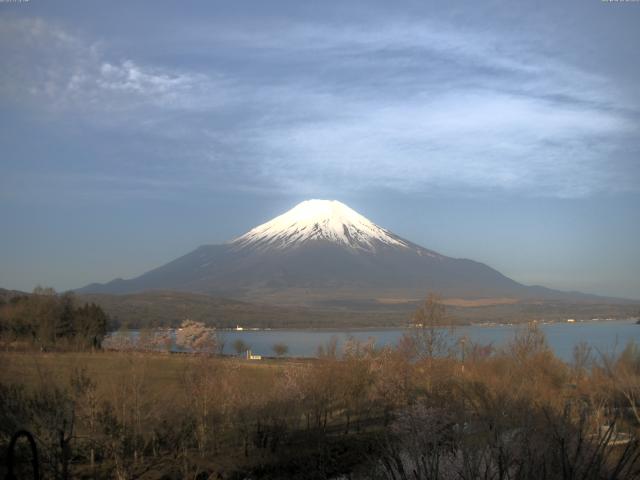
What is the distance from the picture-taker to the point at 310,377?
1894 cm

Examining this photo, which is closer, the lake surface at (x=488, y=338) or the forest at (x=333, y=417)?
the forest at (x=333, y=417)

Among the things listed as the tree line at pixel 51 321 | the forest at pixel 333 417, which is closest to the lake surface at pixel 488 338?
the forest at pixel 333 417

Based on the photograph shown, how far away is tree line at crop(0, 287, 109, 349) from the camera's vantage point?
46656 mm

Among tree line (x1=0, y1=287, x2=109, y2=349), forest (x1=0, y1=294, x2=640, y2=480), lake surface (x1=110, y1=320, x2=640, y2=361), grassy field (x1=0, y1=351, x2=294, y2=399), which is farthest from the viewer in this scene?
tree line (x1=0, y1=287, x2=109, y2=349)

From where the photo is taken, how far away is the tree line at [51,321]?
46656mm

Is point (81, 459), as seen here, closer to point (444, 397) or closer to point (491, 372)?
point (444, 397)

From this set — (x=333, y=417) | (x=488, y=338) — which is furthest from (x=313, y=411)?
(x=488, y=338)

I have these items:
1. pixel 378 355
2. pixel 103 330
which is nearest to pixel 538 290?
pixel 103 330

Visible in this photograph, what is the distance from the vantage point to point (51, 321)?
1917 inches

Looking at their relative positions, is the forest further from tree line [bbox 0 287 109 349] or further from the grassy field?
tree line [bbox 0 287 109 349]

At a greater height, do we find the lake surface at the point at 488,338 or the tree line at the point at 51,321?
the tree line at the point at 51,321

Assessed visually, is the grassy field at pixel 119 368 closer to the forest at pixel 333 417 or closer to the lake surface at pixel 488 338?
the forest at pixel 333 417

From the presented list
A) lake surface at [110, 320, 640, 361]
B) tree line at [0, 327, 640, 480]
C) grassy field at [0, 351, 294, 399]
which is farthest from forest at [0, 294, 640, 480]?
lake surface at [110, 320, 640, 361]

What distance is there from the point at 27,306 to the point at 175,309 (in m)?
69.3
